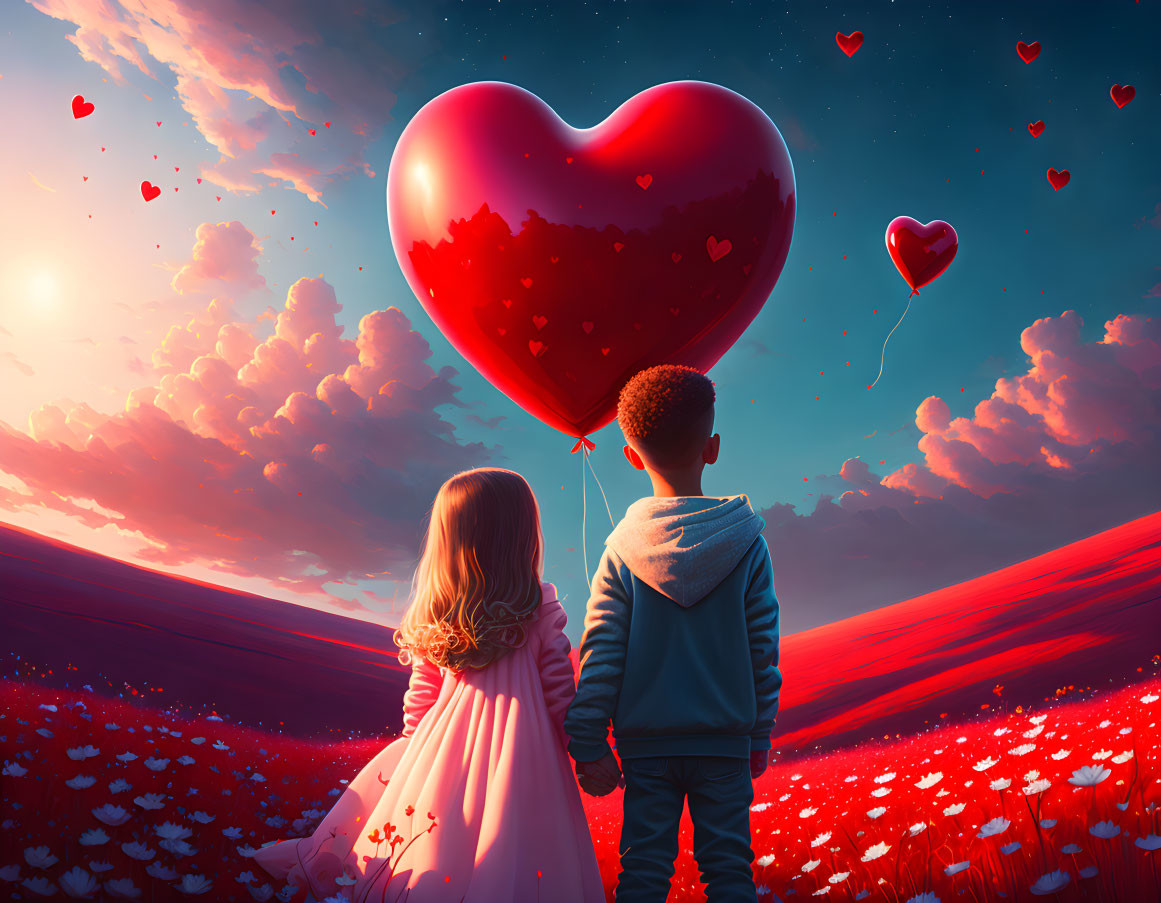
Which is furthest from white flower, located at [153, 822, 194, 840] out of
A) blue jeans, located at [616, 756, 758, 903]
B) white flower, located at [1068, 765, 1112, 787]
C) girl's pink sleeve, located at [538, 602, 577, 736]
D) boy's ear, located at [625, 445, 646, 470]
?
white flower, located at [1068, 765, 1112, 787]

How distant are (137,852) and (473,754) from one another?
1.20m

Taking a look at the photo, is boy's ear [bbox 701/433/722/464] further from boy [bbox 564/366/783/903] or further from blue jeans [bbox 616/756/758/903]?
blue jeans [bbox 616/756/758/903]

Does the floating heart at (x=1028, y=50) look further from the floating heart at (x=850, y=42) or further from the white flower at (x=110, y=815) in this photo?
the white flower at (x=110, y=815)

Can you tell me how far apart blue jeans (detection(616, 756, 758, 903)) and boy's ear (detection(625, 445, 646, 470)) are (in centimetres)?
97

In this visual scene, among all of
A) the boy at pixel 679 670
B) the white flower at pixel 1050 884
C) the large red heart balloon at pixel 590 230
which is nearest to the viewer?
the white flower at pixel 1050 884

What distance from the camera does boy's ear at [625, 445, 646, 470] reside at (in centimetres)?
231

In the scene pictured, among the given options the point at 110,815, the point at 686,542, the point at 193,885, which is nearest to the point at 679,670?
the point at 686,542

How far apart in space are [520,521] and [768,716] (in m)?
1.08

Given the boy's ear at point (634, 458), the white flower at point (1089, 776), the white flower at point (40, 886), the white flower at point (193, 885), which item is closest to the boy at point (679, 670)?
the boy's ear at point (634, 458)

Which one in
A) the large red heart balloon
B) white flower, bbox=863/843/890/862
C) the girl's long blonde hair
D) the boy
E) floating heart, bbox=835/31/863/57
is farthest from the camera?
floating heart, bbox=835/31/863/57

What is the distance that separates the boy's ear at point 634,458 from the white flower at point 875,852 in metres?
1.71

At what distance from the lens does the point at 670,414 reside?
2158 millimetres

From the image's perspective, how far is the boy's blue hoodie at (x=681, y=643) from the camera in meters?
2.06

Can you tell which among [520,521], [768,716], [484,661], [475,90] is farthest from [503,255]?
[768,716]
